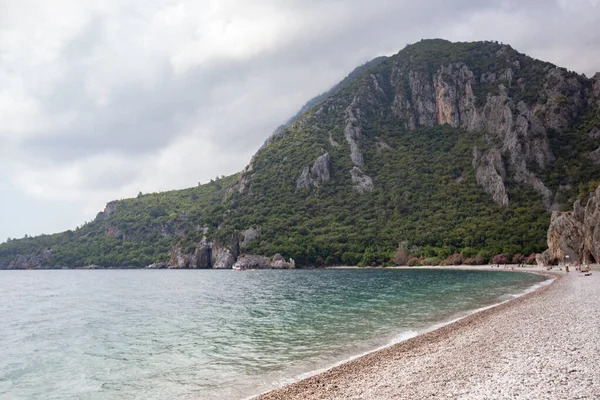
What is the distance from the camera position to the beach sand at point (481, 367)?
10320 millimetres

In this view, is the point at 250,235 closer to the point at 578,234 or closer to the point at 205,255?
the point at 205,255

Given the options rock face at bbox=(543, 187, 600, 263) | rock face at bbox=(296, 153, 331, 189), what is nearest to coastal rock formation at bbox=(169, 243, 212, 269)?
rock face at bbox=(296, 153, 331, 189)

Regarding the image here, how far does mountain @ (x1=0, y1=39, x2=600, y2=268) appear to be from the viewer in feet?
392

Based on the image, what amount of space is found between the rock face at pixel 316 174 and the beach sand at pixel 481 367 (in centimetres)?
13885

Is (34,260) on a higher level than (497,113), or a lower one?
lower

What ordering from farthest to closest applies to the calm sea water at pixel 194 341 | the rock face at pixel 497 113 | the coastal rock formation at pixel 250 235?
the coastal rock formation at pixel 250 235, the rock face at pixel 497 113, the calm sea water at pixel 194 341

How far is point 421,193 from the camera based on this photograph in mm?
143625

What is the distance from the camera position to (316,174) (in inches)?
6275

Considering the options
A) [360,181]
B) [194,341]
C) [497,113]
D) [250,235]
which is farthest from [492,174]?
[194,341]

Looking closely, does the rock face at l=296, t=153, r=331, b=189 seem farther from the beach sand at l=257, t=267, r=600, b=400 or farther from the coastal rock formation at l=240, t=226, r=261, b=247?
the beach sand at l=257, t=267, r=600, b=400

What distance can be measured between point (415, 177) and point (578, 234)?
253ft

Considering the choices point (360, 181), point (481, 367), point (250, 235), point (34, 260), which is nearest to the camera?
point (481, 367)

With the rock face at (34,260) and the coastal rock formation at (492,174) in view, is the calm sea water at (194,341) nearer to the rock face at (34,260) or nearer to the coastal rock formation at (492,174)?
the coastal rock formation at (492,174)

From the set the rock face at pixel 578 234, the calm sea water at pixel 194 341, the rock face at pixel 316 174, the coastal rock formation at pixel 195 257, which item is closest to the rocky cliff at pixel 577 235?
the rock face at pixel 578 234
